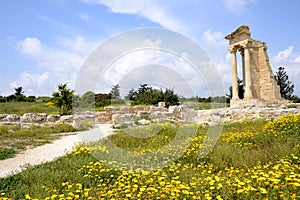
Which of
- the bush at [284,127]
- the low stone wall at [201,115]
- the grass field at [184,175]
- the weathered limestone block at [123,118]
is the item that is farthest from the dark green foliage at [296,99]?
the grass field at [184,175]

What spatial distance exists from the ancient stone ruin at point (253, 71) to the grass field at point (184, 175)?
13342 millimetres

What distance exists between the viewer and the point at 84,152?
6445mm

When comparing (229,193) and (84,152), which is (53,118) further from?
(229,193)

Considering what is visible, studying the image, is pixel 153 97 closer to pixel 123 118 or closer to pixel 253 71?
pixel 253 71

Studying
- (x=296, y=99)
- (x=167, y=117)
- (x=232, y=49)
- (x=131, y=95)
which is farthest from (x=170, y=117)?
(x=296, y=99)

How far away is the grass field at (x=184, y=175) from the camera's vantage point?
3188 mm

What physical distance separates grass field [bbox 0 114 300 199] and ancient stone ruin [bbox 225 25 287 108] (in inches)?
525

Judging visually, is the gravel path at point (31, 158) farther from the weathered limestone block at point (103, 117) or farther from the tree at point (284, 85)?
the tree at point (284, 85)

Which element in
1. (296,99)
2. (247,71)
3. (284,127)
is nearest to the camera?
(284,127)

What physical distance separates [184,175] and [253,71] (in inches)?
774

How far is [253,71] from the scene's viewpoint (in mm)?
21484

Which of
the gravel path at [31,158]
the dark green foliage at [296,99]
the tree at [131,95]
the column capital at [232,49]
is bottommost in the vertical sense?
the gravel path at [31,158]

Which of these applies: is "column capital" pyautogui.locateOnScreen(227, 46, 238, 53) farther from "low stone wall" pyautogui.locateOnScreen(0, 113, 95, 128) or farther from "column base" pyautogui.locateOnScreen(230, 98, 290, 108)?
"low stone wall" pyautogui.locateOnScreen(0, 113, 95, 128)

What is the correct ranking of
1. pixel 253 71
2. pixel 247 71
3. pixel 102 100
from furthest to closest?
pixel 102 100
pixel 253 71
pixel 247 71
